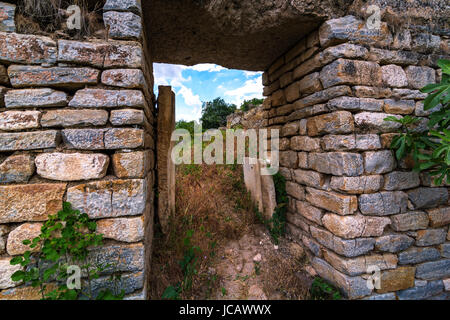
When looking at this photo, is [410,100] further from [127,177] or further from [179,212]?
[179,212]

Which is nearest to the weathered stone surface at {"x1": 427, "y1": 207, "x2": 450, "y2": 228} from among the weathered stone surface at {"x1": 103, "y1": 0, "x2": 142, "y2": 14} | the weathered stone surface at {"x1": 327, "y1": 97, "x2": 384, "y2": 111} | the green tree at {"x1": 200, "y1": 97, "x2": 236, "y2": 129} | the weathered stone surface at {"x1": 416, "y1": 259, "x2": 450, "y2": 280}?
the weathered stone surface at {"x1": 416, "y1": 259, "x2": 450, "y2": 280}

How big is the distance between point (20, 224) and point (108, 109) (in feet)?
3.28

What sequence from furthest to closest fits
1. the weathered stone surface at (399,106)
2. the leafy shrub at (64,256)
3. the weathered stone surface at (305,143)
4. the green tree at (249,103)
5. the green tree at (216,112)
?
the green tree at (216,112)
the green tree at (249,103)
the weathered stone surface at (305,143)
the weathered stone surface at (399,106)
the leafy shrub at (64,256)

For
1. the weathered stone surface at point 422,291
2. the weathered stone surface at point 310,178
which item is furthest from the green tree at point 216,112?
the weathered stone surface at point 422,291

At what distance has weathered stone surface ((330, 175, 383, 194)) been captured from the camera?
1803 millimetres

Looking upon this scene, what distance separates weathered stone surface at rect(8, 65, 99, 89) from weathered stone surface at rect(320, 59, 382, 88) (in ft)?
6.76

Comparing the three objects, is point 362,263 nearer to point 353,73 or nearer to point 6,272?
point 353,73

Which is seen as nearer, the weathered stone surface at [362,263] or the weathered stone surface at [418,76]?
the weathered stone surface at [362,263]

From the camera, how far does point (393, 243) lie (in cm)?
189

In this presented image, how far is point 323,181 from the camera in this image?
2.12m

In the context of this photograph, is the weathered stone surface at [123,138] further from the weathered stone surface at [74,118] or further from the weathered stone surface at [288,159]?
the weathered stone surface at [288,159]

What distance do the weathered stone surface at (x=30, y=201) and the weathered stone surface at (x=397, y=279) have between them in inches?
113

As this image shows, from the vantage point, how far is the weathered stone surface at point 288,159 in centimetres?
256

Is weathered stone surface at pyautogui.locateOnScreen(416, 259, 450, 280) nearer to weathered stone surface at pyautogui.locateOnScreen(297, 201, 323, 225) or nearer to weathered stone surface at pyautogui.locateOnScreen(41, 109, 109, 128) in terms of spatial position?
weathered stone surface at pyautogui.locateOnScreen(297, 201, 323, 225)
